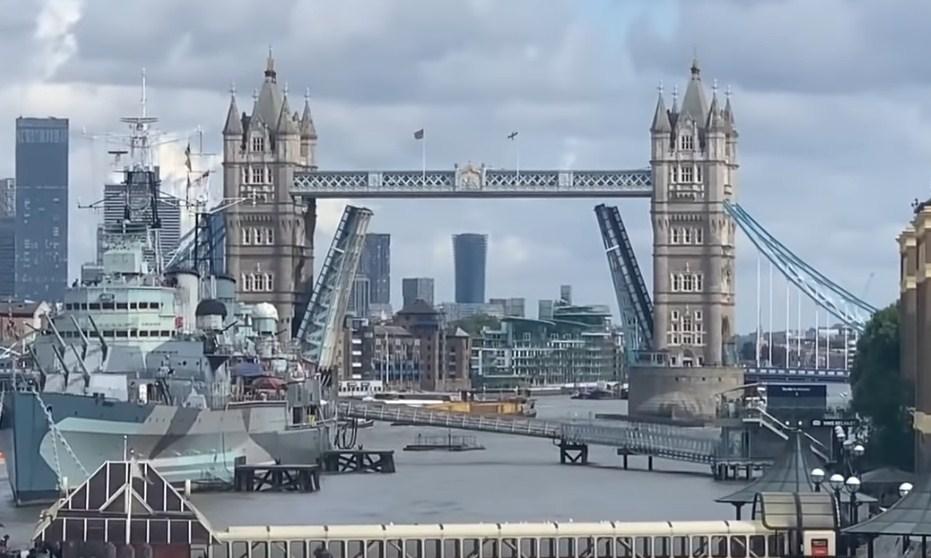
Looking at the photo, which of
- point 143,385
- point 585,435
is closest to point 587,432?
point 585,435

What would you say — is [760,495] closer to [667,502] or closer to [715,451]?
[667,502]

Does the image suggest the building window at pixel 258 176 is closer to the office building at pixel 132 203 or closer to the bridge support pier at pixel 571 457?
the bridge support pier at pixel 571 457

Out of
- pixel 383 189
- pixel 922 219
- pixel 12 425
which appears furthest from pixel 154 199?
pixel 383 189

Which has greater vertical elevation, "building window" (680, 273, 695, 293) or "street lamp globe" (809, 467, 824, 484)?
"building window" (680, 273, 695, 293)

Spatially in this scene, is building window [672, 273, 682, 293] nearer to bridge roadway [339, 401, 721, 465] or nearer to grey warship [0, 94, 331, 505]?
bridge roadway [339, 401, 721, 465]

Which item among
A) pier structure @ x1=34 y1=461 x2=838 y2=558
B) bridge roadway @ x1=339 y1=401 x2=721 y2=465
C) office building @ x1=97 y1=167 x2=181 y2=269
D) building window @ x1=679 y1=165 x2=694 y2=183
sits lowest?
pier structure @ x1=34 y1=461 x2=838 y2=558

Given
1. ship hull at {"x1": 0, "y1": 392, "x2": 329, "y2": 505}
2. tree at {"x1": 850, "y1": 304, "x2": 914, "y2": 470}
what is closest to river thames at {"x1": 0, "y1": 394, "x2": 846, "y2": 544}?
ship hull at {"x1": 0, "y1": 392, "x2": 329, "y2": 505}

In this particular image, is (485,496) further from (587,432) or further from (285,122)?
(285,122)
